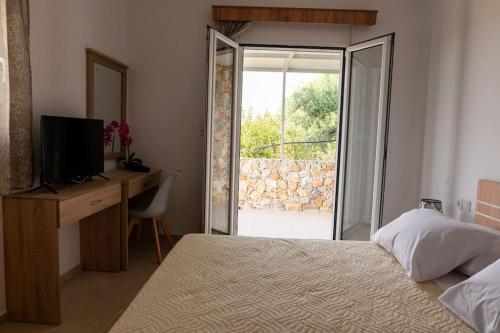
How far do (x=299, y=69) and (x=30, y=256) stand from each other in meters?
4.89

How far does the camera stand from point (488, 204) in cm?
215

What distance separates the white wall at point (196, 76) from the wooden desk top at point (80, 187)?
592mm

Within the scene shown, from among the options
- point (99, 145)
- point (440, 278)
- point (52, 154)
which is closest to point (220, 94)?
point (99, 145)

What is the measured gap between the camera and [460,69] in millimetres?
2730

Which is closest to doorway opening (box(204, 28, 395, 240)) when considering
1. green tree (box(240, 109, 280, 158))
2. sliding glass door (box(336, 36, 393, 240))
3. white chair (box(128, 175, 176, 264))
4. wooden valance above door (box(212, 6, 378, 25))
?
sliding glass door (box(336, 36, 393, 240))

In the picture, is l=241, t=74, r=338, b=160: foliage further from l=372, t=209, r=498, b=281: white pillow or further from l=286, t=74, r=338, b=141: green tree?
l=372, t=209, r=498, b=281: white pillow

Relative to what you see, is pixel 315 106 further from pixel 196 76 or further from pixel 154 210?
pixel 154 210

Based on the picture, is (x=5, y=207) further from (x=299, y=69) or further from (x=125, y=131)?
(x=299, y=69)

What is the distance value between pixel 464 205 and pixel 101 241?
114 inches

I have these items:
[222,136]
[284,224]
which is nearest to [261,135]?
[284,224]

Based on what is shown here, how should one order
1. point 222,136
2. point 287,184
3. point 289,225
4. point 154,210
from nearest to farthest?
point 154,210, point 222,136, point 289,225, point 287,184

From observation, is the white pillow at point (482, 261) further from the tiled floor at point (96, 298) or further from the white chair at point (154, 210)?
the white chair at point (154, 210)

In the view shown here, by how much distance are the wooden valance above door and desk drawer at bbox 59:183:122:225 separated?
1974mm

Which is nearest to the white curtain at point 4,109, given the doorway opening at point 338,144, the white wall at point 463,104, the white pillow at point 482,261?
the doorway opening at point 338,144
